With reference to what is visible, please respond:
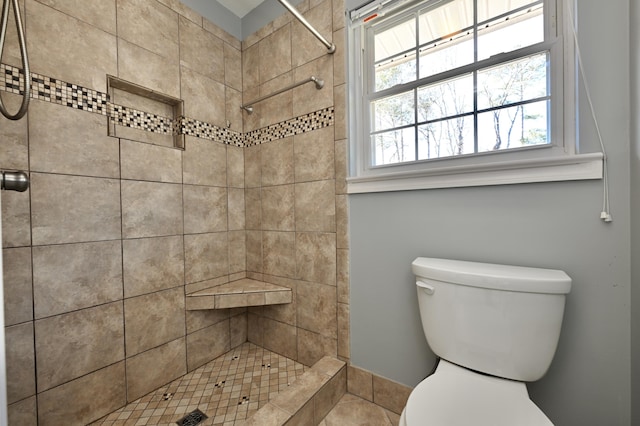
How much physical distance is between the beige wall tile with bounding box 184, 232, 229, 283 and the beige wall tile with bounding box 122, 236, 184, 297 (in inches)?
1.9

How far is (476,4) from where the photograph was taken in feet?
4.17

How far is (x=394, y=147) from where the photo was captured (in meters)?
1.51

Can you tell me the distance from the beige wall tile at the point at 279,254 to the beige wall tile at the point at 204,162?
0.51 m

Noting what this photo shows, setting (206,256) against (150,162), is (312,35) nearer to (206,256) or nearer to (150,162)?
(150,162)

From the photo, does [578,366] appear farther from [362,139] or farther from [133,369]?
[133,369]

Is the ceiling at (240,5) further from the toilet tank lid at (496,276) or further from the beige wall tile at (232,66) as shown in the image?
the toilet tank lid at (496,276)

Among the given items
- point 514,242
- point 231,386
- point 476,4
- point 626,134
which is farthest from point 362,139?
point 231,386

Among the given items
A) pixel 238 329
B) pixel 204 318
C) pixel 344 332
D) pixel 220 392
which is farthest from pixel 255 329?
pixel 344 332

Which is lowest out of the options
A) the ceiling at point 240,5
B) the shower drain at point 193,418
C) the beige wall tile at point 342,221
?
the shower drain at point 193,418

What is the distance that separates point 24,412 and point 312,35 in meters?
2.33

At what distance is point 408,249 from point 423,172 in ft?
1.25

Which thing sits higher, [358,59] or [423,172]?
[358,59]

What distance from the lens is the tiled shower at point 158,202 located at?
1.21 m

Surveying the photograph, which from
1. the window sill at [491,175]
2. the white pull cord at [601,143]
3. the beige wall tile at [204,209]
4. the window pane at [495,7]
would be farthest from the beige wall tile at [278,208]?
the white pull cord at [601,143]
